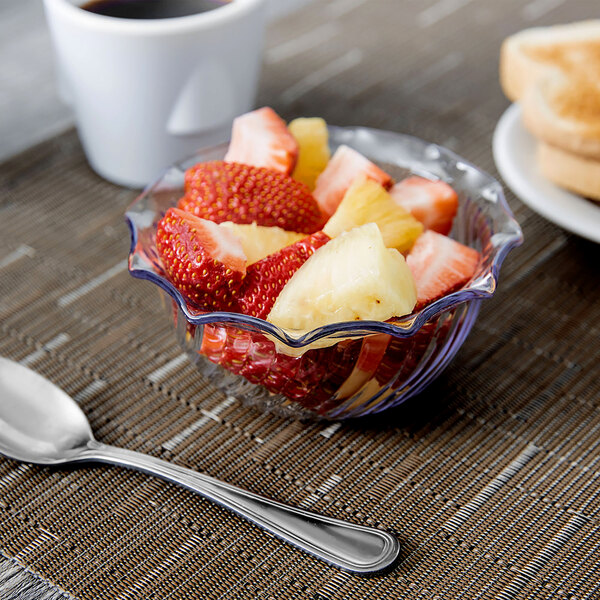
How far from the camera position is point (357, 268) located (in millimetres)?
600

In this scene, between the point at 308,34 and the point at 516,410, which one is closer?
the point at 516,410

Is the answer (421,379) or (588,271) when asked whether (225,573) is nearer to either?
(421,379)

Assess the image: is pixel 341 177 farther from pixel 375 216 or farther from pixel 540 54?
pixel 540 54

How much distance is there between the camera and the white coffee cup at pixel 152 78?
36.8 inches

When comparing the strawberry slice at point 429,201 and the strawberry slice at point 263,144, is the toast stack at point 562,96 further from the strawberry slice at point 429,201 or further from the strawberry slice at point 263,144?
the strawberry slice at point 263,144

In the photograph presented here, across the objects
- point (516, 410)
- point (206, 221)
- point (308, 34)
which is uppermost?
point (206, 221)

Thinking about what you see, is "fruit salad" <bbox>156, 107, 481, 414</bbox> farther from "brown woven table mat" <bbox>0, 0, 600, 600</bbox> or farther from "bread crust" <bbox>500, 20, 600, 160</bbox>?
"bread crust" <bbox>500, 20, 600, 160</bbox>

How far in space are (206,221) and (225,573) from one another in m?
0.28

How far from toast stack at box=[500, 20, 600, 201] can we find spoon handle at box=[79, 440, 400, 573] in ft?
1.69

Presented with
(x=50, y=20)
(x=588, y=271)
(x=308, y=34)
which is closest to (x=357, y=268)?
(x=588, y=271)

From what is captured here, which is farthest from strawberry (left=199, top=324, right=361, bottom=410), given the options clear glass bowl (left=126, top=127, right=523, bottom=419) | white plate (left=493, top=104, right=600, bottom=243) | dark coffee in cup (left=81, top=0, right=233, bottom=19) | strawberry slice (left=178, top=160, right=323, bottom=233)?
dark coffee in cup (left=81, top=0, right=233, bottom=19)

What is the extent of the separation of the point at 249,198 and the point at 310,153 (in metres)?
0.13

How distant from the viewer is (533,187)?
35.9 inches

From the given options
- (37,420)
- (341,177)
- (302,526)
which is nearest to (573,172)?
(341,177)
